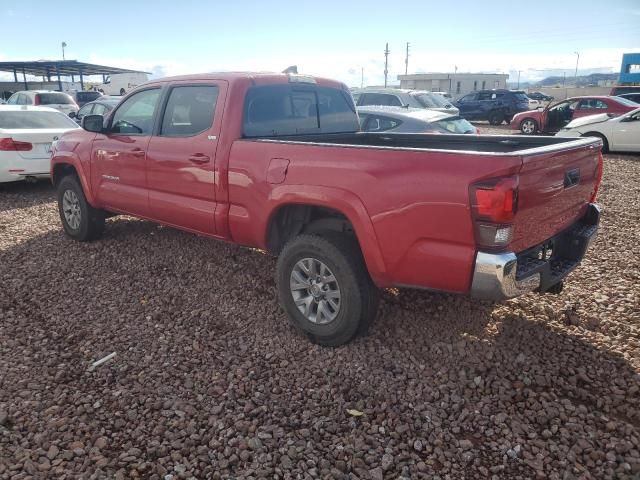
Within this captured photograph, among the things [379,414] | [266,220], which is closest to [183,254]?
[266,220]

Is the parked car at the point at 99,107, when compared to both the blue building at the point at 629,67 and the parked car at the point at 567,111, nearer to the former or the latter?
the parked car at the point at 567,111

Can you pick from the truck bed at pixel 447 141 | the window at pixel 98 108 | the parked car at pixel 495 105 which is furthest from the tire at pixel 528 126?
the truck bed at pixel 447 141

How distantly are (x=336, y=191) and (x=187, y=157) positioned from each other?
1.68 metres

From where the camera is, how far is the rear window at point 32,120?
8672mm

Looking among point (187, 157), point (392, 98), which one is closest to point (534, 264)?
point (187, 157)

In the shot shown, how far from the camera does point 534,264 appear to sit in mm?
3207

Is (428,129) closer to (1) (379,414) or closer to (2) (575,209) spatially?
Answer: (2) (575,209)

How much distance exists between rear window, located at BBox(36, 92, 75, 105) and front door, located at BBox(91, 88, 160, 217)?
47.9 feet

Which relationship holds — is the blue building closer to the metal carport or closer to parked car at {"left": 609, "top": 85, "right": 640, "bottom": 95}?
parked car at {"left": 609, "top": 85, "right": 640, "bottom": 95}

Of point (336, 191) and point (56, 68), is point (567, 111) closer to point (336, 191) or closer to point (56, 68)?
point (336, 191)

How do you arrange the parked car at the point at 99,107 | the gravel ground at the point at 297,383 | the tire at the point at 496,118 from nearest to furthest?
1. the gravel ground at the point at 297,383
2. the parked car at the point at 99,107
3. the tire at the point at 496,118

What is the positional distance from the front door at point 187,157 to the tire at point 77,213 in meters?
1.41

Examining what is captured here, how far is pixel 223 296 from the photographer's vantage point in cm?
459

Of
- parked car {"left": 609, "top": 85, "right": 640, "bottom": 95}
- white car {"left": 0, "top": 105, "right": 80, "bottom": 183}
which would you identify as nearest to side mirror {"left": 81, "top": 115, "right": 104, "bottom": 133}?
white car {"left": 0, "top": 105, "right": 80, "bottom": 183}
